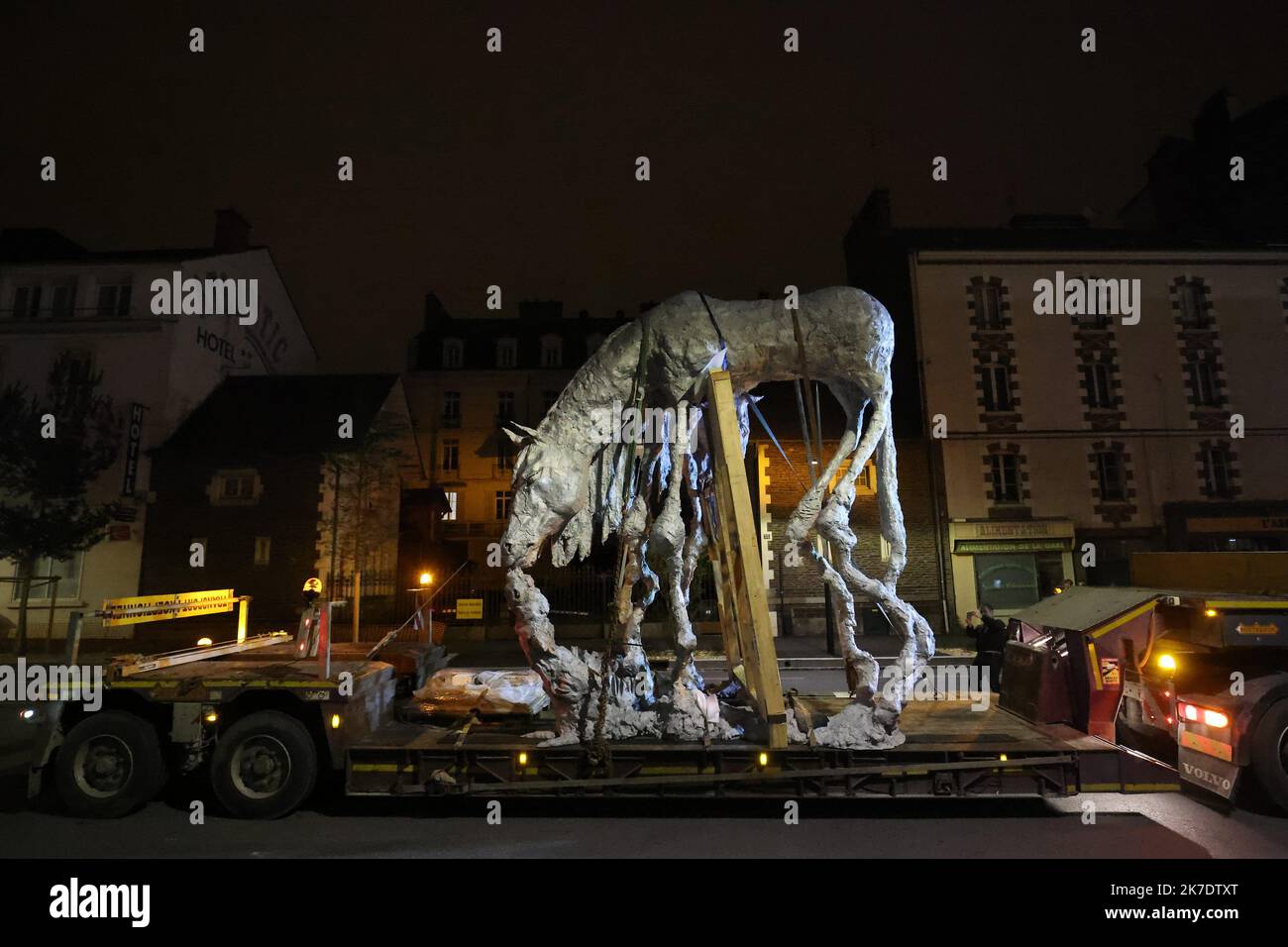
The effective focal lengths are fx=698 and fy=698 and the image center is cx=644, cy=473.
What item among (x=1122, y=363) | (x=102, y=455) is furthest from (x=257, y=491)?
(x=1122, y=363)

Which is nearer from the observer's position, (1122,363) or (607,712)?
(607,712)

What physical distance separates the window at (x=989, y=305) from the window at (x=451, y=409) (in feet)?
69.2

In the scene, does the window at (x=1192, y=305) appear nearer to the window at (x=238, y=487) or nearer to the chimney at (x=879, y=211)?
the chimney at (x=879, y=211)

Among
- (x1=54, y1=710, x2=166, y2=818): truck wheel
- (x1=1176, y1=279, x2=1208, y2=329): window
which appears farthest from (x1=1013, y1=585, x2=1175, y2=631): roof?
(x1=1176, y1=279, x2=1208, y2=329): window

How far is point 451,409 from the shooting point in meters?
31.3

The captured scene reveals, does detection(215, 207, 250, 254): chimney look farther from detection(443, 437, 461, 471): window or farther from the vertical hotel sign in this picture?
detection(443, 437, 461, 471): window

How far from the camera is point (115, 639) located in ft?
67.2

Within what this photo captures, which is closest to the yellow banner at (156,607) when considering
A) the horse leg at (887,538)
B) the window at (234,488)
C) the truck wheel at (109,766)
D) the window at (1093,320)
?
the truck wheel at (109,766)

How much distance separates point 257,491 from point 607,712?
61.5ft

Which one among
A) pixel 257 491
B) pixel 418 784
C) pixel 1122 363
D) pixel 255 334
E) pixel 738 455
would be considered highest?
pixel 255 334

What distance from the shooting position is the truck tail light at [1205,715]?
19.3 feet

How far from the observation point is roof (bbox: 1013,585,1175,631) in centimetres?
689

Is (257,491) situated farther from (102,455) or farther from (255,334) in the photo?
(255,334)

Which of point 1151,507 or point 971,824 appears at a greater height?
point 1151,507
